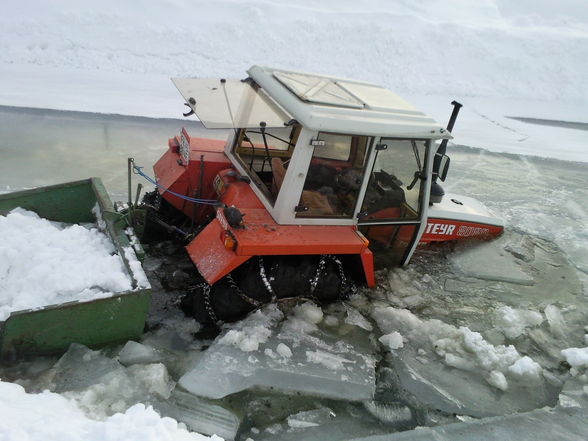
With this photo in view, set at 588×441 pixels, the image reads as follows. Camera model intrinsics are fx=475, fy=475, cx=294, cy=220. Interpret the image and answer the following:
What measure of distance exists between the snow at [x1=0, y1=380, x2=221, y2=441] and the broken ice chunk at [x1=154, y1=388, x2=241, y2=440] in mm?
302

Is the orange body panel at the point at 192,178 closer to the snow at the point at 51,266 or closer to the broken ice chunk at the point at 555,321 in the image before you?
the snow at the point at 51,266

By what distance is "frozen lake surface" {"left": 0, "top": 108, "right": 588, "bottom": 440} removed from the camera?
2.69m

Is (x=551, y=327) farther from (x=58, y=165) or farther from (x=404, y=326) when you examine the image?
(x=58, y=165)

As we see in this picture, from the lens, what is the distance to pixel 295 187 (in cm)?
314

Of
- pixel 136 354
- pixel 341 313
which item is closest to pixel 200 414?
pixel 136 354

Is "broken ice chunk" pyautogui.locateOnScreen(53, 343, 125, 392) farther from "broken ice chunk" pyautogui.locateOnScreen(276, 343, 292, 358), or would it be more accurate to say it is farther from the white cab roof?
the white cab roof

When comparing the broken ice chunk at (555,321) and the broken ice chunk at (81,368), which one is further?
the broken ice chunk at (555,321)

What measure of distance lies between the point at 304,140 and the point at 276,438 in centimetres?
177

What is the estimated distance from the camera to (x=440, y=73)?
554 inches

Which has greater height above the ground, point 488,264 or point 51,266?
point 51,266

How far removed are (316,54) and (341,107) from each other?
11.3 metres

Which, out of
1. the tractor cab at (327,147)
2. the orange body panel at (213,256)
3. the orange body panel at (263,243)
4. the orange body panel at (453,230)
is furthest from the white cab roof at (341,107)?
the orange body panel at (453,230)

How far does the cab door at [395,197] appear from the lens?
339cm

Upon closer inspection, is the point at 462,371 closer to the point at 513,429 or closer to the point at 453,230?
the point at 513,429
